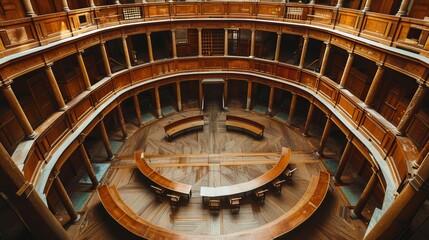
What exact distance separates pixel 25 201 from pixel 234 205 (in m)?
8.66

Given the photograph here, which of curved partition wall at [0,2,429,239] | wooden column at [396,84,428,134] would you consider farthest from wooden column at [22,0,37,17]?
wooden column at [396,84,428,134]

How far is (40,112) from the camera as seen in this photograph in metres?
10.1

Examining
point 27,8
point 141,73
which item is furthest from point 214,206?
point 27,8

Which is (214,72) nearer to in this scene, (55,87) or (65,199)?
(55,87)

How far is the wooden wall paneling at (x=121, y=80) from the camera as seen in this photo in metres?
13.2

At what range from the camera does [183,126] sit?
601 inches

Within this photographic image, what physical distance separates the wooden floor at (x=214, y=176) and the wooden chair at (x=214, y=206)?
246 mm

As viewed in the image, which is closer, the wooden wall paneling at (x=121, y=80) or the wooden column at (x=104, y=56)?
the wooden column at (x=104, y=56)

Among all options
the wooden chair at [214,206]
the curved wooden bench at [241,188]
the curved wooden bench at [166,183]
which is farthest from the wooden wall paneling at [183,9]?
the wooden chair at [214,206]

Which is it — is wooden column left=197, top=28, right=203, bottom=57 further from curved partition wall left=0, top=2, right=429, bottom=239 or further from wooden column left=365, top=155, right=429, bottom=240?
wooden column left=365, top=155, right=429, bottom=240

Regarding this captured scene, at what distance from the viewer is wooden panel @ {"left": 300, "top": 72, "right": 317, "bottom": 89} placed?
13.3 meters

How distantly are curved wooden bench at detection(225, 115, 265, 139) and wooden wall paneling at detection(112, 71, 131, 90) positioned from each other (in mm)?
6504

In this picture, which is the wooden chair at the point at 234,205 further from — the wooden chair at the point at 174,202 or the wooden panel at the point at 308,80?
the wooden panel at the point at 308,80

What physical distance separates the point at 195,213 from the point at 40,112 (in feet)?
25.5
